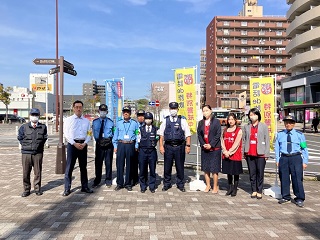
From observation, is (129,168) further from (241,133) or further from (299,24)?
(299,24)

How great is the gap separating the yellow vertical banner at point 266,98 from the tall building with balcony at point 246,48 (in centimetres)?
6473

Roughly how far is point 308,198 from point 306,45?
125 ft

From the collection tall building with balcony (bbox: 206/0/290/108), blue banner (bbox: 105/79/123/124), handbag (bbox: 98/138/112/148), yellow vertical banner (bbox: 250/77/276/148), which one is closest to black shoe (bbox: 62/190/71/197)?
handbag (bbox: 98/138/112/148)

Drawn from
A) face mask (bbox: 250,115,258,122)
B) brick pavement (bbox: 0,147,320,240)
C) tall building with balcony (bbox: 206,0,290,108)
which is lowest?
brick pavement (bbox: 0,147,320,240)

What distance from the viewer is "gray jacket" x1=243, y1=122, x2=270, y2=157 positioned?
20.1 feet

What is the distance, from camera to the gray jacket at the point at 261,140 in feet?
20.1

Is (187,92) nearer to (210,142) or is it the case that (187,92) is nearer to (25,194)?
(210,142)

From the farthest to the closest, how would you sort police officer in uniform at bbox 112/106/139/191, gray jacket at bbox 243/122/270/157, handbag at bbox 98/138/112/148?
handbag at bbox 98/138/112/148 → police officer in uniform at bbox 112/106/139/191 → gray jacket at bbox 243/122/270/157

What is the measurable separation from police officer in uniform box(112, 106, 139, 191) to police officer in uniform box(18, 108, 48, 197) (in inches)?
62.8

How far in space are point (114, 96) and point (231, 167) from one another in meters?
4.29

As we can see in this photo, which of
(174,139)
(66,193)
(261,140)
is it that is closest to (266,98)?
(261,140)

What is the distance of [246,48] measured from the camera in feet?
242

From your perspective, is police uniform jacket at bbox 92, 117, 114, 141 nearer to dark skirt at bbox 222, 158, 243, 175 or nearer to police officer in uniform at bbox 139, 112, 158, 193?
police officer in uniform at bbox 139, 112, 158, 193

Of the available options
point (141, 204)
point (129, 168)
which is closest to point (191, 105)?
point (129, 168)
